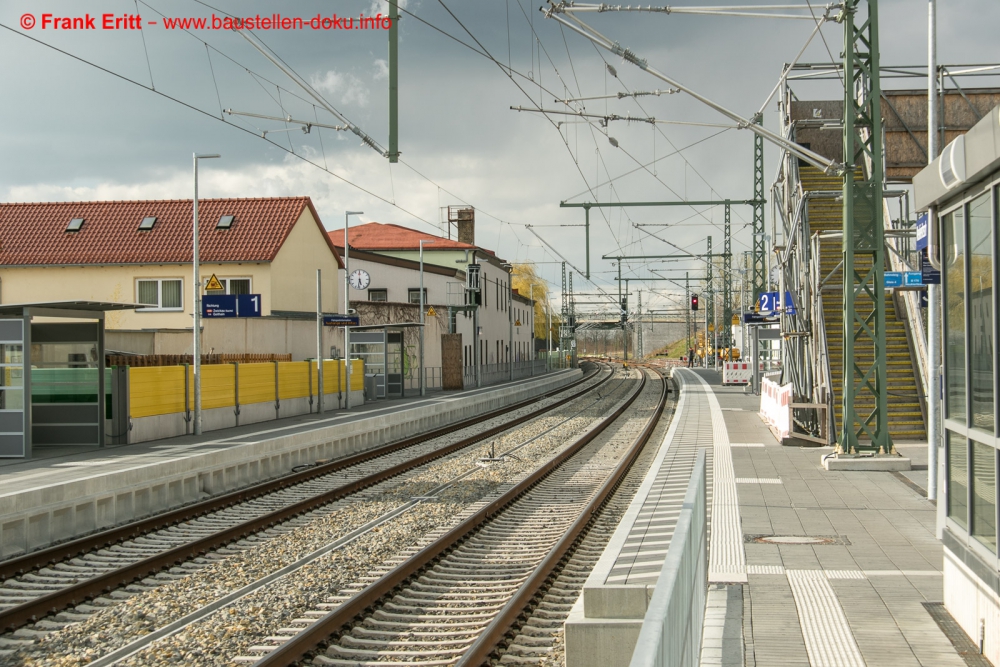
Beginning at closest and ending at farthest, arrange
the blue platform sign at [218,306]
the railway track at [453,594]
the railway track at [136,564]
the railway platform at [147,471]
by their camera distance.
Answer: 1. the railway track at [453,594]
2. the railway track at [136,564]
3. the railway platform at [147,471]
4. the blue platform sign at [218,306]

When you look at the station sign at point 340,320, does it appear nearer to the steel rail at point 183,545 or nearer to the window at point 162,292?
the steel rail at point 183,545

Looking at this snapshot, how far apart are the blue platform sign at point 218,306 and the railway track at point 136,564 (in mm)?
9085

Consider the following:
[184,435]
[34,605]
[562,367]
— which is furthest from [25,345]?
[562,367]

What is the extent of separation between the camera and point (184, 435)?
22812mm

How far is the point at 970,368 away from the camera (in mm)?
6641

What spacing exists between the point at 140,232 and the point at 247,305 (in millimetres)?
14471

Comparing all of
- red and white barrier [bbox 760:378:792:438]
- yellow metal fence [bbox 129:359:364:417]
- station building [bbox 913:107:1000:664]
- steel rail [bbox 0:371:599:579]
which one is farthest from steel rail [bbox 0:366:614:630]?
station building [bbox 913:107:1000:664]

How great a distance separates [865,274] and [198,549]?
1190cm

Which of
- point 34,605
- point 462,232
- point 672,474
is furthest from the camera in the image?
point 462,232

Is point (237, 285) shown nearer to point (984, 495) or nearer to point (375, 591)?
point (375, 591)

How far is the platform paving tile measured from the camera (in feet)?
20.6

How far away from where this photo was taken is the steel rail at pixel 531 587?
6895mm

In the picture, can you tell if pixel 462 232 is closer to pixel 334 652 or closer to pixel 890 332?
pixel 890 332

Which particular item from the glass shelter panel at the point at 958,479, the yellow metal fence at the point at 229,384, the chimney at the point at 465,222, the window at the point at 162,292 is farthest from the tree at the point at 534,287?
the glass shelter panel at the point at 958,479
